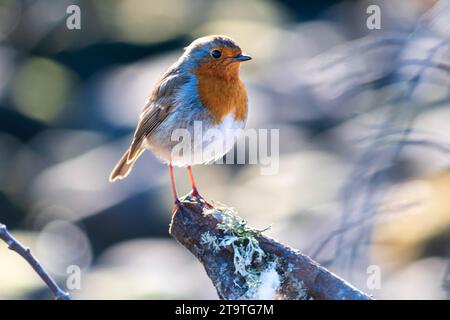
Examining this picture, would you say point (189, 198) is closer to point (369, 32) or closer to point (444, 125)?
point (444, 125)

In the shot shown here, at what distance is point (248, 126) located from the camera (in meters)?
8.69

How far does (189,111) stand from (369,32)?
761 centimetres

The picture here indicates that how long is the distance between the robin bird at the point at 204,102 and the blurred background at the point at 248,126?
0.48 m

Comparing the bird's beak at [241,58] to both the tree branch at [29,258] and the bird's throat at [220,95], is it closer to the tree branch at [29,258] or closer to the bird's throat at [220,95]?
the bird's throat at [220,95]

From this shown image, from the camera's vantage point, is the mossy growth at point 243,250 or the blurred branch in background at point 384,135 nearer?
the mossy growth at point 243,250

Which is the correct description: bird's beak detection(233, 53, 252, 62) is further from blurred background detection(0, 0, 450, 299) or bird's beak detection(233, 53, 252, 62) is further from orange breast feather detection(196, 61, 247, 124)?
blurred background detection(0, 0, 450, 299)

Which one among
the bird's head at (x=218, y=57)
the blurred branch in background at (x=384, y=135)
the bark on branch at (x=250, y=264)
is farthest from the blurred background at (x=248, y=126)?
the bird's head at (x=218, y=57)

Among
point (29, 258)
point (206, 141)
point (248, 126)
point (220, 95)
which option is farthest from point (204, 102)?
point (248, 126)

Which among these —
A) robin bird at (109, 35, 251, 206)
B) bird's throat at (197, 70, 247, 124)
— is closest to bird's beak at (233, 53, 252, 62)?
robin bird at (109, 35, 251, 206)

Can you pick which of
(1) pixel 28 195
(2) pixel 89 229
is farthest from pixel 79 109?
(2) pixel 89 229

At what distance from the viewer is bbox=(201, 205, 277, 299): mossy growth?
2902mm

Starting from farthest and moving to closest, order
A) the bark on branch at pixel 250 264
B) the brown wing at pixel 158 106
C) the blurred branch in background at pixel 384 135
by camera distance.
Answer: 1. the brown wing at pixel 158 106
2. the blurred branch in background at pixel 384 135
3. the bark on branch at pixel 250 264

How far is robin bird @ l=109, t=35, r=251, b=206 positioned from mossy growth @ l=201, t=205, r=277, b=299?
3.51 ft

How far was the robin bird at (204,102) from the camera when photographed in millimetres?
4387
